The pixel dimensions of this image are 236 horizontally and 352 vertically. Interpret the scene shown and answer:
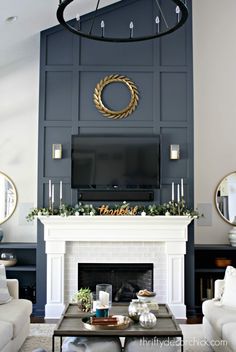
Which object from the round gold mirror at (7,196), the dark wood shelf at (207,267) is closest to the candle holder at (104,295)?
the dark wood shelf at (207,267)

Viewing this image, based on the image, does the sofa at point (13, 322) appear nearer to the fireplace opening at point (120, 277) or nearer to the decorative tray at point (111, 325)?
the decorative tray at point (111, 325)

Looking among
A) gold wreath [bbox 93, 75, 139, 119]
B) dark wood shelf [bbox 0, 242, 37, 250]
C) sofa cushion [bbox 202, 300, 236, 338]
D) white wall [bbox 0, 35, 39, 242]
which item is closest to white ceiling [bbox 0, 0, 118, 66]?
white wall [bbox 0, 35, 39, 242]

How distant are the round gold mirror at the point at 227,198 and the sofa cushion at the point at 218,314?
2.41 metres

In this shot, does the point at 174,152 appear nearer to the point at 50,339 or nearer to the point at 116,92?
the point at 116,92

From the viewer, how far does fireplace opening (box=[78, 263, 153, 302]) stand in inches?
239

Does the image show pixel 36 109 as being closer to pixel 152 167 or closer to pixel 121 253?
pixel 152 167

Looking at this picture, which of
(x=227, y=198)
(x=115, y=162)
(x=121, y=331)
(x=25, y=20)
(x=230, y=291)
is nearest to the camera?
(x=121, y=331)

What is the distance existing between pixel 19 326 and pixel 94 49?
12.7 feet

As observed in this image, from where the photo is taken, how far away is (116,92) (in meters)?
6.27

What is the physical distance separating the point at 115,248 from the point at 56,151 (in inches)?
60.0

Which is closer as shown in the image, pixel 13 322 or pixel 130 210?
pixel 13 322

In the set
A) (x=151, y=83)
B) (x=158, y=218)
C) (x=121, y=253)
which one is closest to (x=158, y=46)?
(x=151, y=83)

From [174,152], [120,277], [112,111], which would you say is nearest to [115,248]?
[120,277]

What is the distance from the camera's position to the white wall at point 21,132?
22.3 feet
